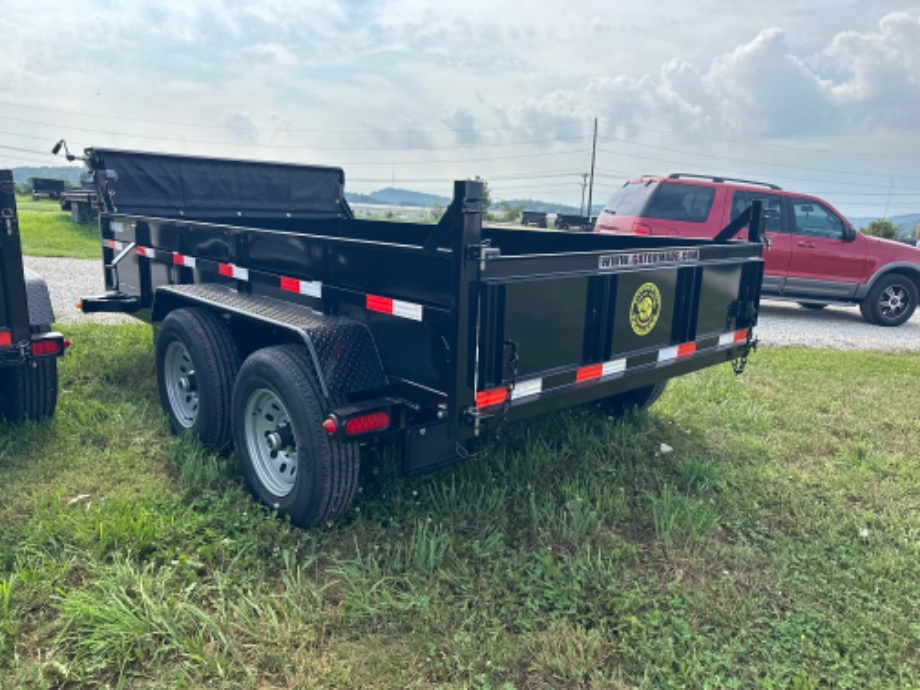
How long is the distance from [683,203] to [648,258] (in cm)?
700

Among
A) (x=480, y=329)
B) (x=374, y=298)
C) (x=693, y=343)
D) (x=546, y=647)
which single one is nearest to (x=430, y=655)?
(x=546, y=647)

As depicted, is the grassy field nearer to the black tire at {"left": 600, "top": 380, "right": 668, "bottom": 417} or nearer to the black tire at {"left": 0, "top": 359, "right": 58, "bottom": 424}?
the black tire at {"left": 0, "top": 359, "right": 58, "bottom": 424}

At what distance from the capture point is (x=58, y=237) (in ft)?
58.5

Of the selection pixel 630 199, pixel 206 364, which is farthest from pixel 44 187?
pixel 206 364

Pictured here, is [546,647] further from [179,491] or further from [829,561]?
[179,491]

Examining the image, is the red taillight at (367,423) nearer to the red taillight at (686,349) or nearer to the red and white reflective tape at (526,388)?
the red and white reflective tape at (526,388)

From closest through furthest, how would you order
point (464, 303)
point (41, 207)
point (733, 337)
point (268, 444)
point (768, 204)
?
1. point (464, 303)
2. point (268, 444)
3. point (733, 337)
4. point (768, 204)
5. point (41, 207)

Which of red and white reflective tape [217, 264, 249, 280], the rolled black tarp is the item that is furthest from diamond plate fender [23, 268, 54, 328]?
the rolled black tarp

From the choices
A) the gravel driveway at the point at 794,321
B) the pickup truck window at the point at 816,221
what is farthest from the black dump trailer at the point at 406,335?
the pickup truck window at the point at 816,221

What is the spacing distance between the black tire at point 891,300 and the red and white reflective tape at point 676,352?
26.2 feet

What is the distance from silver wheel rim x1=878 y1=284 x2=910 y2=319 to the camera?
10336 millimetres

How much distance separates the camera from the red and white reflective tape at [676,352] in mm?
3713

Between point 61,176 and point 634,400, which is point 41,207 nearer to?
point 634,400

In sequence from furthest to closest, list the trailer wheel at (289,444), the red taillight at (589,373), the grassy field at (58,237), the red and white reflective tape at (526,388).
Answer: the grassy field at (58,237) → the red taillight at (589,373) → the trailer wheel at (289,444) → the red and white reflective tape at (526,388)
